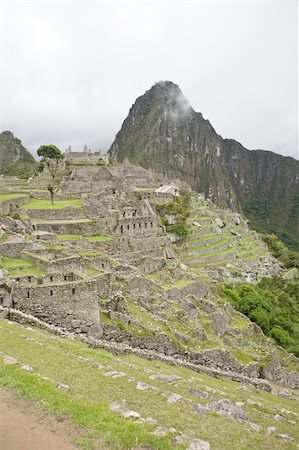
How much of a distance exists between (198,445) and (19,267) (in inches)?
574

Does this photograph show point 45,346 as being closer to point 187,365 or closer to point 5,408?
point 5,408

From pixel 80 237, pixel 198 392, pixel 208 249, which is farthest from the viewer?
pixel 208 249

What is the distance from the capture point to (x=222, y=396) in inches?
512

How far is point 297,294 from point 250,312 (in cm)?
2066

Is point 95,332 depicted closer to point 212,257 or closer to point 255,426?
point 255,426

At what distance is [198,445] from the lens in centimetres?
791

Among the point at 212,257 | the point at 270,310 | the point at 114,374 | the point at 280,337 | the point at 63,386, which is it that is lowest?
the point at 280,337

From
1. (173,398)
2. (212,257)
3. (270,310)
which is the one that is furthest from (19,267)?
(212,257)

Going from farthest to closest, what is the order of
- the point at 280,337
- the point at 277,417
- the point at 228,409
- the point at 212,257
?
the point at 212,257 → the point at 280,337 → the point at 277,417 → the point at 228,409

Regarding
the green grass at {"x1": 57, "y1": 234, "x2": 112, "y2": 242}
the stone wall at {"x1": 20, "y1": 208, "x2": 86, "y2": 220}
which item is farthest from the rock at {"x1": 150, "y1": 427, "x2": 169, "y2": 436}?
the stone wall at {"x1": 20, "y1": 208, "x2": 86, "y2": 220}

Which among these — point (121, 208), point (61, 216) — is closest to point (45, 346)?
point (61, 216)

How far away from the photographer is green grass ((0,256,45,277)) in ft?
63.8

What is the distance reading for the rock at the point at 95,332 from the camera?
17203mm

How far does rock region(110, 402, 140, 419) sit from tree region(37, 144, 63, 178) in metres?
54.3
